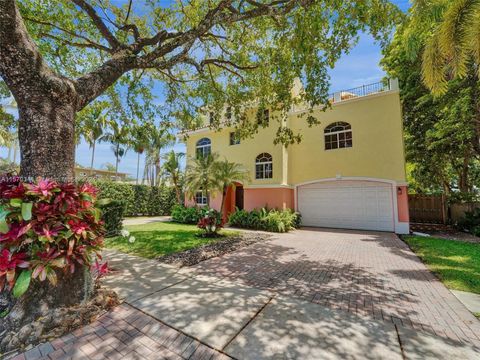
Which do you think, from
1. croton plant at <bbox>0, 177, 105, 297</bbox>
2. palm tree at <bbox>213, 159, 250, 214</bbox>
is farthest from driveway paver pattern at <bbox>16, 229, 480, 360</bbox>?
palm tree at <bbox>213, 159, 250, 214</bbox>

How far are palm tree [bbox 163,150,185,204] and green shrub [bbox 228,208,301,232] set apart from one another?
813 centimetres

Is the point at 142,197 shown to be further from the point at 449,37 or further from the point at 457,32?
the point at 457,32

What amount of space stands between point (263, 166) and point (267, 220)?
14.1 feet

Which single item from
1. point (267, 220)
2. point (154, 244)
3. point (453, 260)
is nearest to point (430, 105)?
point (453, 260)

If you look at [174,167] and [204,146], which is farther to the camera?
[174,167]

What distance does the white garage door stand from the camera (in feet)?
43.1

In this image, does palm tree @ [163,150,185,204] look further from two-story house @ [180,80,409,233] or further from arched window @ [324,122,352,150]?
arched window @ [324,122,352,150]

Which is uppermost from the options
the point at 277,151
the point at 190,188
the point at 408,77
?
the point at 408,77

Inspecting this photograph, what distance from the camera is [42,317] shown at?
3.24 m

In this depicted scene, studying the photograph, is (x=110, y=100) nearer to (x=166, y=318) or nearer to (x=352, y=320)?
(x=166, y=318)

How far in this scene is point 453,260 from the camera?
7176mm

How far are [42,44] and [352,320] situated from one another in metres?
12.0

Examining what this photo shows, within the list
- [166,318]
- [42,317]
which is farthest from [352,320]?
[42,317]

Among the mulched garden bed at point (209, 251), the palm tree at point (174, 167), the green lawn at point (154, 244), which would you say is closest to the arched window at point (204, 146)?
the palm tree at point (174, 167)
